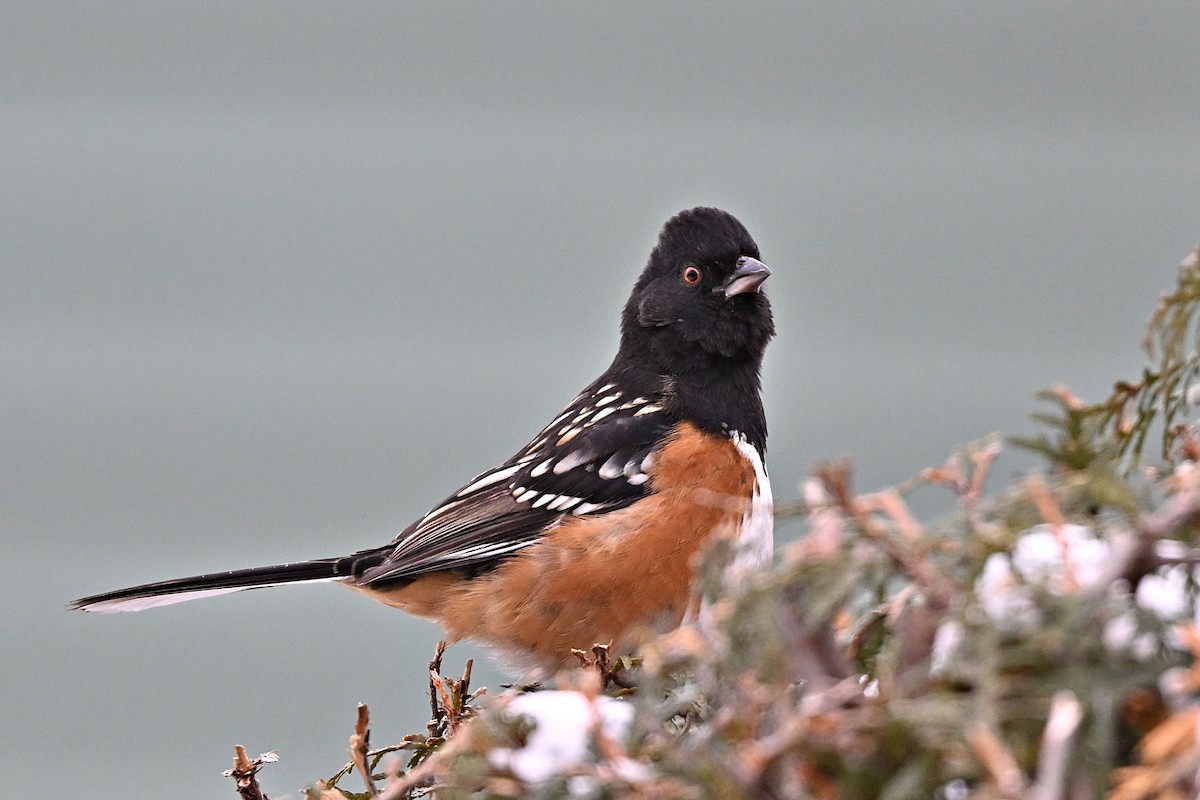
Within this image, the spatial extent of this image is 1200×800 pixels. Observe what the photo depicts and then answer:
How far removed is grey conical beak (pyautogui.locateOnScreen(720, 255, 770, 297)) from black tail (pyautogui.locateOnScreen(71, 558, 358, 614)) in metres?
0.91

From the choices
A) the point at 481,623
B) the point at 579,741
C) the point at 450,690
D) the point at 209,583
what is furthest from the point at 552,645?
the point at 579,741

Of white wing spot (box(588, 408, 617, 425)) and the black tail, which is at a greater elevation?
white wing spot (box(588, 408, 617, 425))

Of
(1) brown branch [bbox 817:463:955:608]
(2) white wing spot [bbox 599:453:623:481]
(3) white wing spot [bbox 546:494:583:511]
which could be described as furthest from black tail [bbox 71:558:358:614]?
(1) brown branch [bbox 817:463:955:608]

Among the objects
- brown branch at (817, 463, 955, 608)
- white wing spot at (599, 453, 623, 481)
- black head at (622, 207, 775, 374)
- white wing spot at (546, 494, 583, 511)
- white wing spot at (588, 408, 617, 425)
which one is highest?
black head at (622, 207, 775, 374)

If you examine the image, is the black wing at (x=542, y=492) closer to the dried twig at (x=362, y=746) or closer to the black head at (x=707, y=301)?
the black head at (x=707, y=301)

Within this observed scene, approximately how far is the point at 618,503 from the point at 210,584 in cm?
74

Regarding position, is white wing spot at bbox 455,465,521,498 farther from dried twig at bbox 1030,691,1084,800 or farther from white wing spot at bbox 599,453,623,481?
dried twig at bbox 1030,691,1084,800

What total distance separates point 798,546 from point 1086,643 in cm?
13

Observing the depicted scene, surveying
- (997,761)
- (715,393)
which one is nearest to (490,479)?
(715,393)

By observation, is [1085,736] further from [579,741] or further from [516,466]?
[516,466]

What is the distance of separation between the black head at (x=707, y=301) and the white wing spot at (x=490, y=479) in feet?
1.18

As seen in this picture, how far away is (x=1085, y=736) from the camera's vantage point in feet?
1.62

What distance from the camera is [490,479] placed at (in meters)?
2.46

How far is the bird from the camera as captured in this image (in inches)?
82.2
